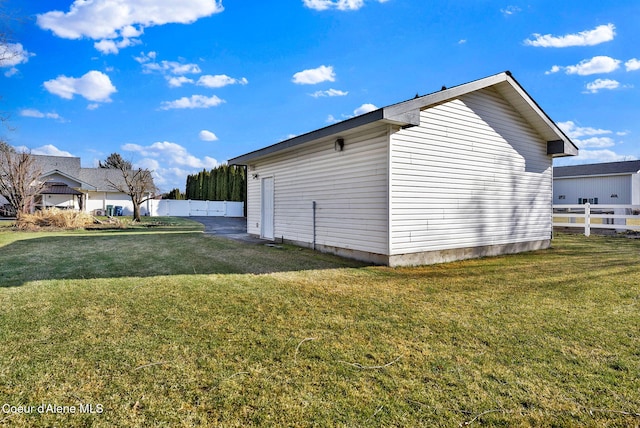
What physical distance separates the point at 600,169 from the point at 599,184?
4.00 feet

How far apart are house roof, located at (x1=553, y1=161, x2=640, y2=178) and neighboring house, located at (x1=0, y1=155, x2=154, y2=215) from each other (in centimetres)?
3727

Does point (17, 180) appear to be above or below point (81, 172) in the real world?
below

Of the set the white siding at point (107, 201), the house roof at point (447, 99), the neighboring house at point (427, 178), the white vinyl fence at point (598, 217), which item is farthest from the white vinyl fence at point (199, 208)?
the white vinyl fence at point (598, 217)

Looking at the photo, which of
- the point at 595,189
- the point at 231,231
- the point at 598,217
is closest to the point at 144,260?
the point at 231,231

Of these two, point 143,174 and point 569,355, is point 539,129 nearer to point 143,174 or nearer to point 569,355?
point 569,355

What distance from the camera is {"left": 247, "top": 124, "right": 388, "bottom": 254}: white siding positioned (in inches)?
257

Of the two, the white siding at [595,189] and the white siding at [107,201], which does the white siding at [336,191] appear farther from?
the white siding at [595,189]

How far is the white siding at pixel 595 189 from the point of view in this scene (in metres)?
24.5

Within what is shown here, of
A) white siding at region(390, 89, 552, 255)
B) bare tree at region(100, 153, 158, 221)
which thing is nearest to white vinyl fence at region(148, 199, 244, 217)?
bare tree at region(100, 153, 158, 221)

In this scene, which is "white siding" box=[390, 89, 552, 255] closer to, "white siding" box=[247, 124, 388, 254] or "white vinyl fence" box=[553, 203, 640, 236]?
"white siding" box=[247, 124, 388, 254]

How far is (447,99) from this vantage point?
6957mm

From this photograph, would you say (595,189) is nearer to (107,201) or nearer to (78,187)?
(107,201)

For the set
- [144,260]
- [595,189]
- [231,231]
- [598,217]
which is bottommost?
[144,260]

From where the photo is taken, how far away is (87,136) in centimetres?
2014
